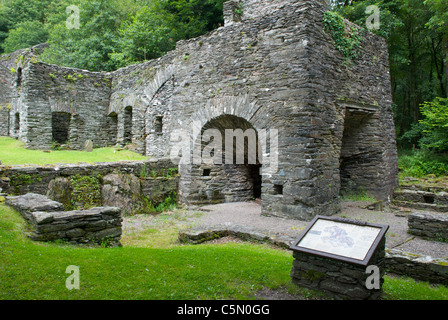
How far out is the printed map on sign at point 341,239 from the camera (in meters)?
4.00

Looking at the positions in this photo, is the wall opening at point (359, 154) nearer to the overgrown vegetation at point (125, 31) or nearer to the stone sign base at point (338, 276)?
the stone sign base at point (338, 276)

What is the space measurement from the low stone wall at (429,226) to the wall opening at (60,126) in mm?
15435

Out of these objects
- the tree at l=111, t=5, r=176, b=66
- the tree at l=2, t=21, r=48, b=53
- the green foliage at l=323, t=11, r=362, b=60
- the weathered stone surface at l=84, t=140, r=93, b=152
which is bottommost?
the weathered stone surface at l=84, t=140, r=93, b=152

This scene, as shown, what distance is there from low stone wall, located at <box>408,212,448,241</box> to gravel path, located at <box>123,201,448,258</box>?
0.23 metres

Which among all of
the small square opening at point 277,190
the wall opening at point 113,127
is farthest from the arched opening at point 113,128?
the small square opening at point 277,190

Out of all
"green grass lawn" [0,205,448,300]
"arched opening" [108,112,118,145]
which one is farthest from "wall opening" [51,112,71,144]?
"green grass lawn" [0,205,448,300]

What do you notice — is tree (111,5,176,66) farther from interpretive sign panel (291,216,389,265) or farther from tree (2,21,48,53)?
interpretive sign panel (291,216,389,265)

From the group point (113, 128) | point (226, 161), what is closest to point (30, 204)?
point (226, 161)

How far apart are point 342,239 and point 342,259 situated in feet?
1.20

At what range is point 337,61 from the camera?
9828mm

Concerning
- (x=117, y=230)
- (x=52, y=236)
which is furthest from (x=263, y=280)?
(x=52, y=236)

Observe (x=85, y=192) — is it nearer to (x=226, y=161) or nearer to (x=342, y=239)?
(x=226, y=161)

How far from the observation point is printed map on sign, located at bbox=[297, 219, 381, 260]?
13.1 feet
